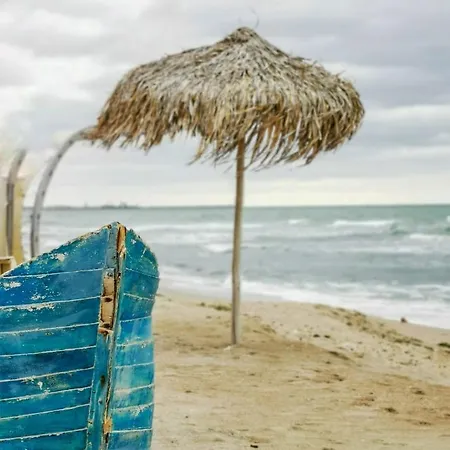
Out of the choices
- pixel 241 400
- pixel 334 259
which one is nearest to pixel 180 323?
pixel 241 400

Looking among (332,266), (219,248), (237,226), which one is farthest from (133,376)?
(219,248)

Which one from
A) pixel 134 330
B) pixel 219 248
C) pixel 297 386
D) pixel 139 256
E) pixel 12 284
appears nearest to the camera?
pixel 12 284

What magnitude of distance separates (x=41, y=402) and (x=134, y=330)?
0.47 m

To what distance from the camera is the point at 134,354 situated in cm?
336

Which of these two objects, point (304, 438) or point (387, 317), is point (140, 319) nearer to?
point (304, 438)

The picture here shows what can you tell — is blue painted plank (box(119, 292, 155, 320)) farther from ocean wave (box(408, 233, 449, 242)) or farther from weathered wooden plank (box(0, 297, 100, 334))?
ocean wave (box(408, 233, 449, 242))

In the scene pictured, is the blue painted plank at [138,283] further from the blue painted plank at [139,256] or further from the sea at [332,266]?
the sea at [332,266]

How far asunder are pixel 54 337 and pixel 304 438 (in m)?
2.13

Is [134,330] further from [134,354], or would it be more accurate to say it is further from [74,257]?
[74,257]

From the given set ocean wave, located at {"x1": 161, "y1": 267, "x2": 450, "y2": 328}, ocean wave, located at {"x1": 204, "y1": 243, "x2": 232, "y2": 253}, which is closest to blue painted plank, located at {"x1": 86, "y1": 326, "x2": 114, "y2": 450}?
ocean wave, located at {"x1": 161, "y1": 267, "x2": 450, "y2": 328}

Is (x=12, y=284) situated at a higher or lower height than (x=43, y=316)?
higher

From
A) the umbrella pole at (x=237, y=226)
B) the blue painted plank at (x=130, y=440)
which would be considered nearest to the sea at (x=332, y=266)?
the umbrella pole at (x=237, y=226)

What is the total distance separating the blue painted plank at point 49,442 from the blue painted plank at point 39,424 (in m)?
0.02

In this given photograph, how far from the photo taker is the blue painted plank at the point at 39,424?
3115 millimetres
